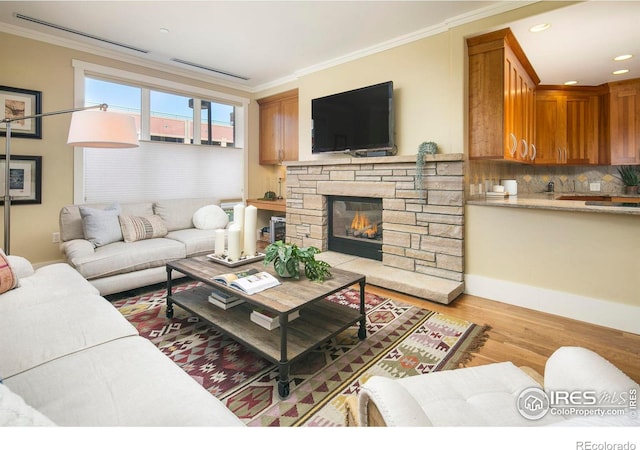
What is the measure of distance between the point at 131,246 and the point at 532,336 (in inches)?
137

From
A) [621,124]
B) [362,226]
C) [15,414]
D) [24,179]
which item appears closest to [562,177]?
[621,124]

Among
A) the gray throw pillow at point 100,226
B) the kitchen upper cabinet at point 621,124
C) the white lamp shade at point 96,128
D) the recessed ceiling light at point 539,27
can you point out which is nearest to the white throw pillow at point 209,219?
the gray throw pillow at point 100,226

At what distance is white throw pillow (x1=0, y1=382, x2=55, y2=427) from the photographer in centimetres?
57

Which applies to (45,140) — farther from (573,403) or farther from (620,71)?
(620,71)

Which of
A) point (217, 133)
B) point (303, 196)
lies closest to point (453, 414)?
point (303, 196)

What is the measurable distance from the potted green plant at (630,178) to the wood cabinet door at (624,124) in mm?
192

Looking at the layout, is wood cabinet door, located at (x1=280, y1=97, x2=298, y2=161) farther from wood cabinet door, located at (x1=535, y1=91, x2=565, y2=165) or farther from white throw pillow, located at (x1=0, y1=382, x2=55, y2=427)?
white throw pillow, located at (x1=0, y1=382, x2=55, y2=427)

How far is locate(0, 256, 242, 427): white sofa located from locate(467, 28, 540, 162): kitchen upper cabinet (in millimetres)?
3042

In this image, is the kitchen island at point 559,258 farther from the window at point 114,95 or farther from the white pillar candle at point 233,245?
the window at point 114,95

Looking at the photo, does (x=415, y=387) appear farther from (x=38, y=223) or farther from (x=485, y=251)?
(x=38, y=223)

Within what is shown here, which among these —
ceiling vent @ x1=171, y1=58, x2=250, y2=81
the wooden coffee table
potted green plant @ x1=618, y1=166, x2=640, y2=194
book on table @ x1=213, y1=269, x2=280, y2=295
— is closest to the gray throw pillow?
the wooden coffee table

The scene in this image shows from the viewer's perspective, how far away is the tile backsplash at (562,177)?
4355 mm
